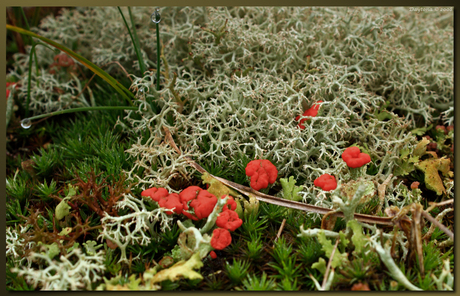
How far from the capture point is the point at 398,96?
3.18 m

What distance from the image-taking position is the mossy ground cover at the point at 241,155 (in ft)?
6.13

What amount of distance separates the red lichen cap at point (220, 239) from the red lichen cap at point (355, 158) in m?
0.93

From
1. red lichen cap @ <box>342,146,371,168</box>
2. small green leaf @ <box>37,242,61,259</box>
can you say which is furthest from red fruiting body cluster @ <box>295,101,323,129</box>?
small green leaf @ <box>37,242,61,259</box>

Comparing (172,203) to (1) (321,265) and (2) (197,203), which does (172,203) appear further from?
(1) (321,265)

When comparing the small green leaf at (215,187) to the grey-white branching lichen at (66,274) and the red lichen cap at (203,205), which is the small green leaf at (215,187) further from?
the grey-white branching lichen at (66,274)

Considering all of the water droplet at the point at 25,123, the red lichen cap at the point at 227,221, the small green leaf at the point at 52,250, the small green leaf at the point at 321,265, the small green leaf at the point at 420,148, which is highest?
the water droplet at the point at 25,123

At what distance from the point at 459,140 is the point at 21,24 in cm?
444

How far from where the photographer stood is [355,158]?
7.25 feet

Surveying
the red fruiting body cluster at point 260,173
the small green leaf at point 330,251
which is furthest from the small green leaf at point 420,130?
the small green leaf at point 330,251

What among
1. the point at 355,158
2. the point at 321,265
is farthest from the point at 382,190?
the point at 321,265

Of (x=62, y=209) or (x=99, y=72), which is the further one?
(x=99, y=72)

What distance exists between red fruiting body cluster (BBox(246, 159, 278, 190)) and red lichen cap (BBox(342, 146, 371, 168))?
0.48 m

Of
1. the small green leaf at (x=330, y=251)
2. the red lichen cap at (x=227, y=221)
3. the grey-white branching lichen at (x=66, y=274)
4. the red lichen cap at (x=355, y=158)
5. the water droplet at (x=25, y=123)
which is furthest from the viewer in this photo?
the water droplet at (x=25, y=123)

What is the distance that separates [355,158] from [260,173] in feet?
2.01
